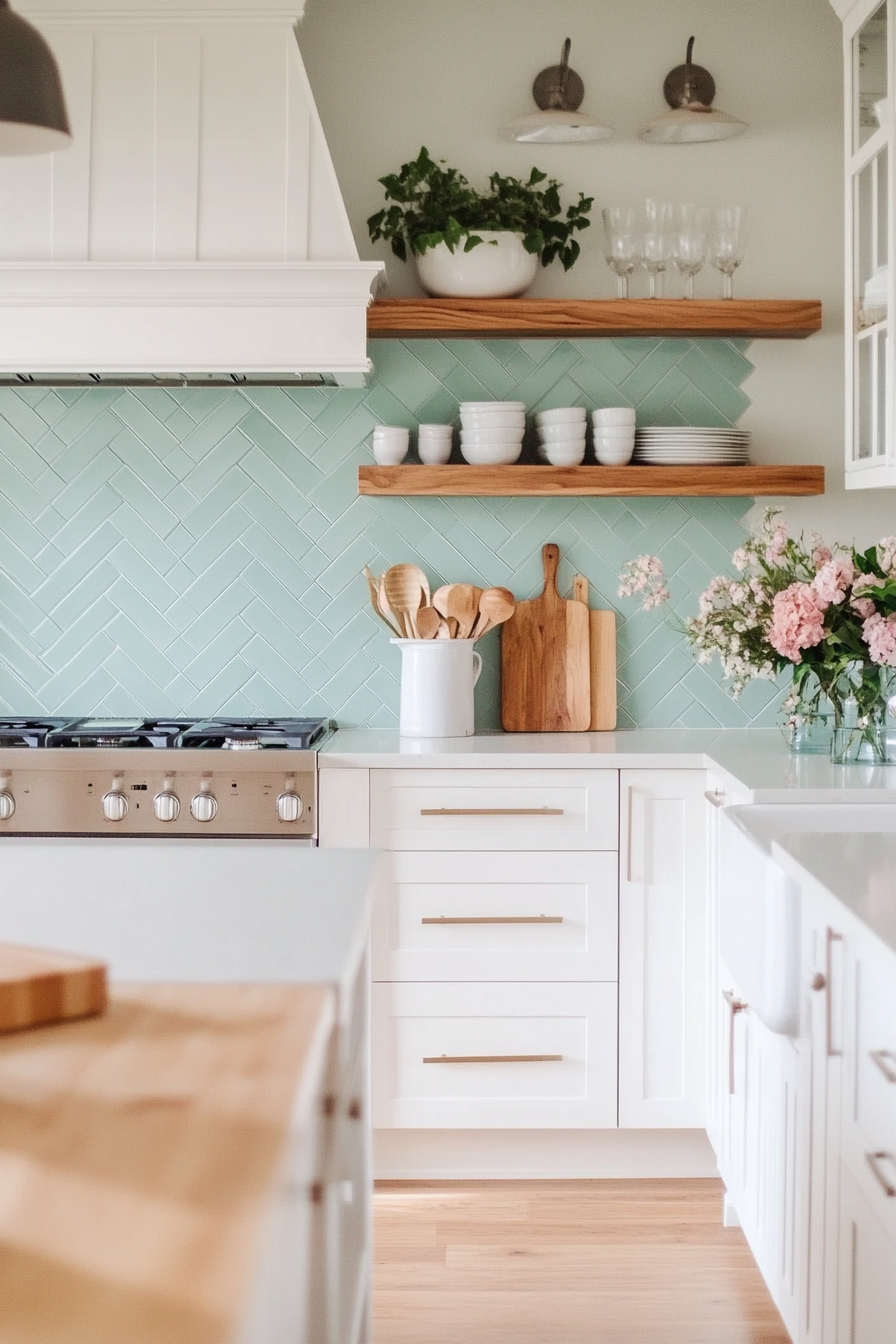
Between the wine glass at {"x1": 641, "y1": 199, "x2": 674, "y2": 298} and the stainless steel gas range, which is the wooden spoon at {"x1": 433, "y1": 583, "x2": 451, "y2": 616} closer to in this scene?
the stainless steel gas range

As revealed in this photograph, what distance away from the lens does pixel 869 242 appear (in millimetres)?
2965

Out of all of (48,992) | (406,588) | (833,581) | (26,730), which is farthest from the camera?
(406,588)

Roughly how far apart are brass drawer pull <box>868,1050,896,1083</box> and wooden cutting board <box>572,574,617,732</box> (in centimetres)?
190

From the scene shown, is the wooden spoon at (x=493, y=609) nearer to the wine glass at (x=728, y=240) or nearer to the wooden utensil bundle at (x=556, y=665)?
the wooden utensil bundle at (x=556, y=665)

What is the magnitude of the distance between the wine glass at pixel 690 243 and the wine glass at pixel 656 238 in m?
0.02

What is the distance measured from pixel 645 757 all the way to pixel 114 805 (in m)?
1.18

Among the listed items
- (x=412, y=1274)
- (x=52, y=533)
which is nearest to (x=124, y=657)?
(x=52, y=533)

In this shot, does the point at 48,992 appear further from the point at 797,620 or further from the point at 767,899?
the point at 797,620

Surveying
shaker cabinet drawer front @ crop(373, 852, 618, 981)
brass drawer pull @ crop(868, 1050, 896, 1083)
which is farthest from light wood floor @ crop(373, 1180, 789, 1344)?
brass drawer pull @ crop(868, 1050, 896, 1083)

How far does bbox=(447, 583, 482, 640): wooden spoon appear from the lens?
326 centimetres

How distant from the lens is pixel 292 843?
9.68ft

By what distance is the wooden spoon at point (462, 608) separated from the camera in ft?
10.7

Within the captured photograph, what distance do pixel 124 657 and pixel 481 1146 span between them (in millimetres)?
1512

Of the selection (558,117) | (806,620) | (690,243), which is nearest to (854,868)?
(806,620)
